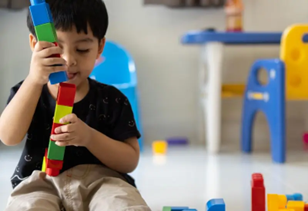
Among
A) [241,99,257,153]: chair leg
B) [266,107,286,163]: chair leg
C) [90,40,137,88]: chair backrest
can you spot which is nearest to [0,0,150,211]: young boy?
[266,107,286,163]: chair leg

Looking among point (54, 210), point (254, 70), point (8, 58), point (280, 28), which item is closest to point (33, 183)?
point (54, 210)

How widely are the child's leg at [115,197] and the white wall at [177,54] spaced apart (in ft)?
4.48

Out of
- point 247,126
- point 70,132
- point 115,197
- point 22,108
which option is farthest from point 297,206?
point 247,126

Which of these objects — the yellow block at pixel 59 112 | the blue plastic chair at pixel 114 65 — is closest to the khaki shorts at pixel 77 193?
the yellow block at pixel 59 112

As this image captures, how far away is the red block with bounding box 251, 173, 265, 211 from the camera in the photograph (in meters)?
0.90

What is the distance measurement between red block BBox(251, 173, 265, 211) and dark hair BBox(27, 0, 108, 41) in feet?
1.45

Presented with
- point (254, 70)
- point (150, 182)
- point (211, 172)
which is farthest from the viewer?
point (254, 70)

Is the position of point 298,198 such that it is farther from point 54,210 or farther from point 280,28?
point 280,28

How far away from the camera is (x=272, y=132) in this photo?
172 cm

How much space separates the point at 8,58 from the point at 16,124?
1.43 m

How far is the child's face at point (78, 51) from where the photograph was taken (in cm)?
85

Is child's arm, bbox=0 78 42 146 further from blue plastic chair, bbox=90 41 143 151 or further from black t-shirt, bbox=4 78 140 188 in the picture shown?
blue plastic chair, bbox=90 41 143 151

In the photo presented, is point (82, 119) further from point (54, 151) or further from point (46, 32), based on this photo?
point (46, 32)

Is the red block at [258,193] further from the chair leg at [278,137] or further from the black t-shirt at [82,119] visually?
the chair leg at [278,137]
